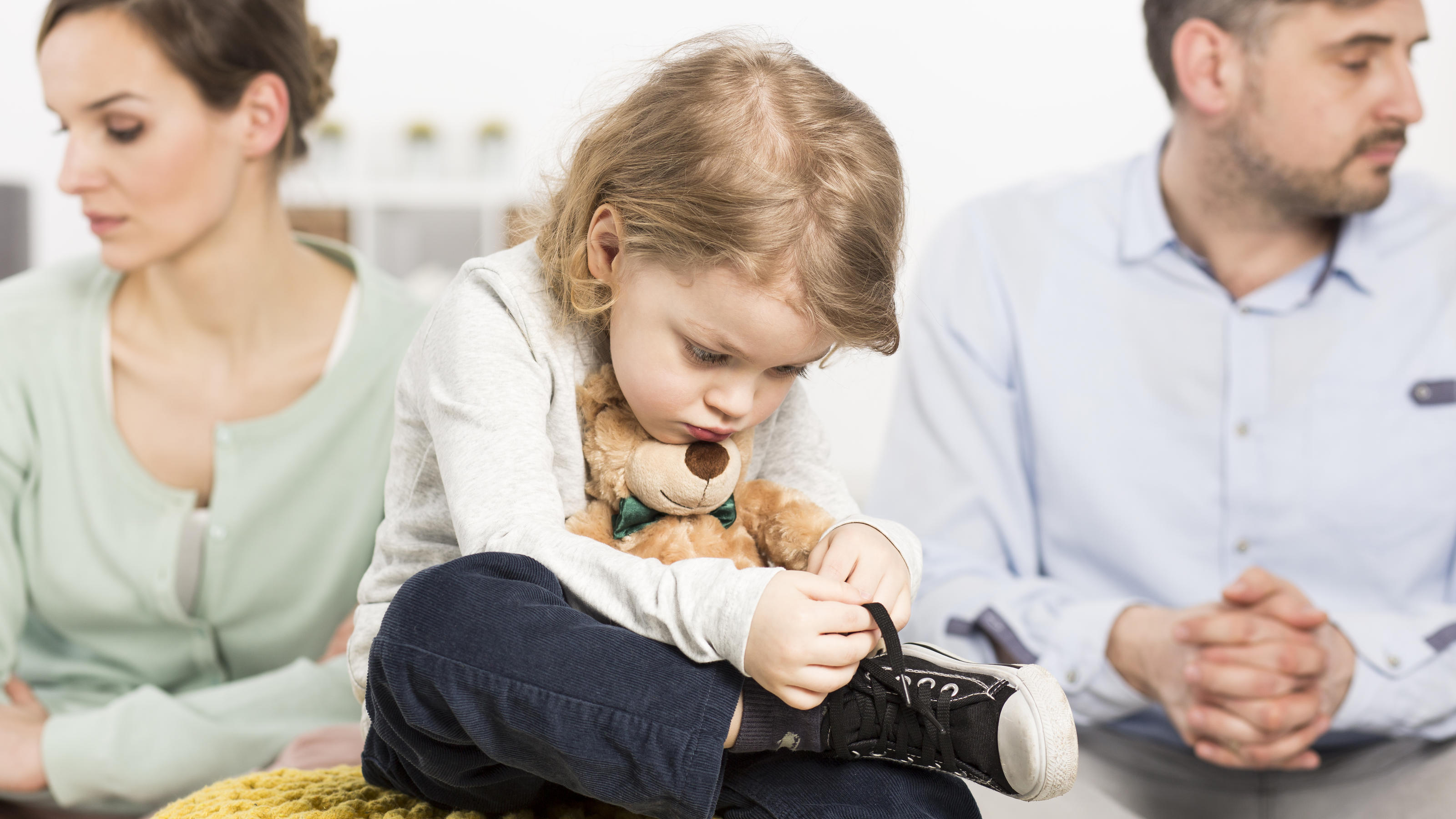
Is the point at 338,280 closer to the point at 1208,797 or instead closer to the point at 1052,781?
the point at 1052,781

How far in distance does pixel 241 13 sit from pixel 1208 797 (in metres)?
1.59

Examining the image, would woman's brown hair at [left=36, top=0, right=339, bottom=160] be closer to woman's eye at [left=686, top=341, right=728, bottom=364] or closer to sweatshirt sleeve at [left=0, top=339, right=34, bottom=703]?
sweatshirt sleeve at [left=0, top=339, right=34, bottom=703]

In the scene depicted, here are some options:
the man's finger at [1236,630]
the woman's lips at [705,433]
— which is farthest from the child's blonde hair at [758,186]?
the man's finger at [1236,630]

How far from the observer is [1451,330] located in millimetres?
1484

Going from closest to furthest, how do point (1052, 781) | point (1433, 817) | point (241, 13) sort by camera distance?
point (1052, 781), point (1433, 817), point (241, 13)

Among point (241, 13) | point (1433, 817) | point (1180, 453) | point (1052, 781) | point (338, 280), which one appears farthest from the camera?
point (338, 280)

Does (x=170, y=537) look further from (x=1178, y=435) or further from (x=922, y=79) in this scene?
(x=922, y=79)

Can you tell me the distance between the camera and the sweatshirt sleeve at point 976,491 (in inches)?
54.4

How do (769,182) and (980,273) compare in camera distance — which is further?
(980,273)

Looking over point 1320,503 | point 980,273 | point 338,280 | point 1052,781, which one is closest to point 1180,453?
point 1320,503

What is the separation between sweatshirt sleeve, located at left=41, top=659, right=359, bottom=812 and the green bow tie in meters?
→ 0.64

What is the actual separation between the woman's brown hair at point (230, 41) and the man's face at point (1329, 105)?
4.15 ft

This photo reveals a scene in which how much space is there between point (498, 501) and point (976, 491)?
880 mm

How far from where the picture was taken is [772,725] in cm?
76
